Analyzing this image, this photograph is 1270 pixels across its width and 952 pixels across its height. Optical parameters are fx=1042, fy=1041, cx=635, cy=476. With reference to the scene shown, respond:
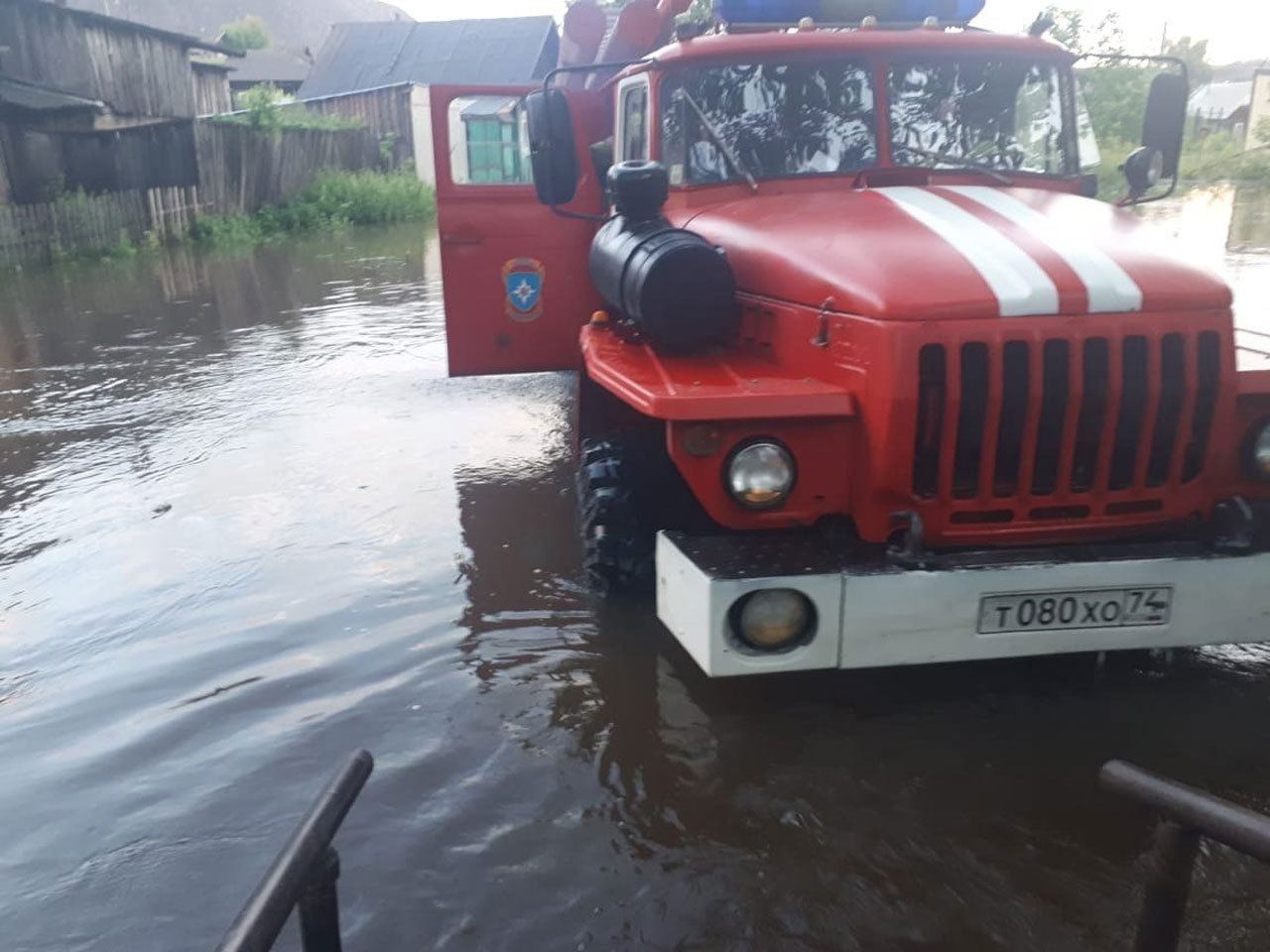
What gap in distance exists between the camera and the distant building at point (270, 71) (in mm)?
49281

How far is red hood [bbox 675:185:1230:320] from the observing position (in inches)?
115

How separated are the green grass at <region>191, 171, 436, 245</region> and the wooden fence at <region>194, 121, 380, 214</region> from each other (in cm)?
29

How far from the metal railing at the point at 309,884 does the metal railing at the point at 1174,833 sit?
4.20 feet

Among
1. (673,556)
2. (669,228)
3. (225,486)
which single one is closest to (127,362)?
(225,486)

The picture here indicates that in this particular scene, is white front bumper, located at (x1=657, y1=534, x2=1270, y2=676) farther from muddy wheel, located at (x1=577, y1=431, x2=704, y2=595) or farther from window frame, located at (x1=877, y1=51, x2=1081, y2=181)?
window frame, located at (x1=877, y1=51, x2=1081, y2=181)

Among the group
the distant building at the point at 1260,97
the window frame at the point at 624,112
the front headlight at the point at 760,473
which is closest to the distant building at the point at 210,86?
the window frame at the point at 624,112

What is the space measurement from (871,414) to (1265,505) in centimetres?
131

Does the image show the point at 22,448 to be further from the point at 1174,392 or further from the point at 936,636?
the point at 1174,392

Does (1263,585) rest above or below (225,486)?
above

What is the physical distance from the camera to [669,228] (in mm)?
3736

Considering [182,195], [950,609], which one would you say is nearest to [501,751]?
[950,609]

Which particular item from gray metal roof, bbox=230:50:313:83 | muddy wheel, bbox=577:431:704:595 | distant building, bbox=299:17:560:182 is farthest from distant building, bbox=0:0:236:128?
gray metal roof, bbox=230:50:313:83

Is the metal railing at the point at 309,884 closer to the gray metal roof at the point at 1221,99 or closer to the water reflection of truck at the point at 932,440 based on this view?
the water reflection of truck at the point at 932,440

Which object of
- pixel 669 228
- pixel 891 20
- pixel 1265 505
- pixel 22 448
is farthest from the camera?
pixel 22 448
